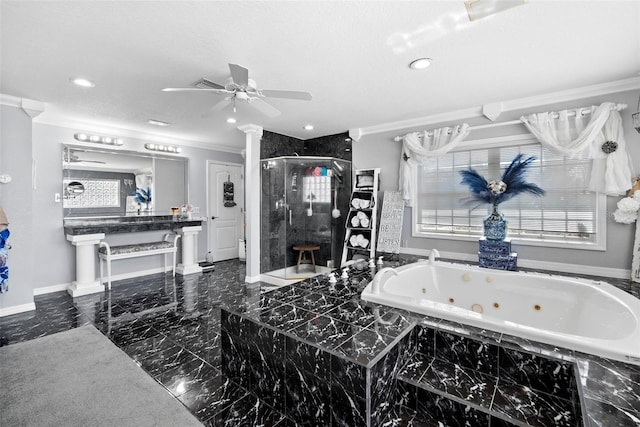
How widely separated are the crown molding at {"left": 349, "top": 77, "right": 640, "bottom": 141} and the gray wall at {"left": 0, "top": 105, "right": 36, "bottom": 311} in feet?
13.7

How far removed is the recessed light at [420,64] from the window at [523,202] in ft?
4.97

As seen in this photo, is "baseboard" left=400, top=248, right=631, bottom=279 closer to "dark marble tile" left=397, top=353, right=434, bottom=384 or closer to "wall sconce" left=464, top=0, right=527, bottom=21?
"dark marble tile" left=397, top=353, right=434, bottom=384

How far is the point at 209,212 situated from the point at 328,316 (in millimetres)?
4389

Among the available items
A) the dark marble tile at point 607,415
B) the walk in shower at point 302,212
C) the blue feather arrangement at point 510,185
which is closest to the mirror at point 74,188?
the walk in shower at point 302,212

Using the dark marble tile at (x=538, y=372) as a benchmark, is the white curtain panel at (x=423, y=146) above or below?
above

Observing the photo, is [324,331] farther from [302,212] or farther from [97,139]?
[97,139]

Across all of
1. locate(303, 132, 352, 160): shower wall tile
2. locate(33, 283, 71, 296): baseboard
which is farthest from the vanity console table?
locate(303, 132, 352, 160): shower wall tile

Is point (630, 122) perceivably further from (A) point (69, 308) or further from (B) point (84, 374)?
(A) point (69, 308)

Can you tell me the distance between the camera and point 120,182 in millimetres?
4574

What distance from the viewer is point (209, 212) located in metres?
5.70

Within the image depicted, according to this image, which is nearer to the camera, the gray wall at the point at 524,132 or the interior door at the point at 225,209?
the gray wall at the point at 524,132

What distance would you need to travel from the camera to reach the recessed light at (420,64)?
2.30 metres

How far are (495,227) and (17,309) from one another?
5.30 m

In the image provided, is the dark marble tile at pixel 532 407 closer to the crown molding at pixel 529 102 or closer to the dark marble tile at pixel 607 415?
the dark marble tile at pixel 607 415
